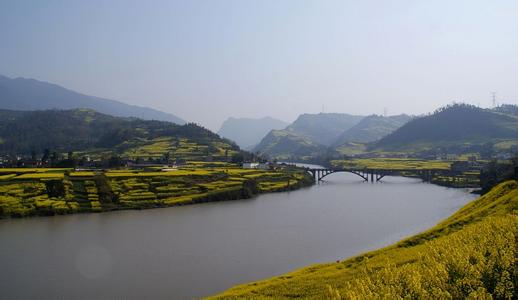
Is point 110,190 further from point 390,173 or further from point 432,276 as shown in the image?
point 390,173

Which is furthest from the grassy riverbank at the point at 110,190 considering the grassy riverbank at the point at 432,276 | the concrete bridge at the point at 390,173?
the grassy riverbank at the point at 432,276

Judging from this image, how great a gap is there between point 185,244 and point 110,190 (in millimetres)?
35499

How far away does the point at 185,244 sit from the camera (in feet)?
151

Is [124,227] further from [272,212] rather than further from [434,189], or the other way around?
[434,189]

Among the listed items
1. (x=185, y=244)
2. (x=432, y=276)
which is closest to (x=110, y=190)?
(x=185, y=244)

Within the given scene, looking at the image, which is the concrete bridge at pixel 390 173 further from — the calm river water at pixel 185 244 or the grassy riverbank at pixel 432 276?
the grassy riverbank at pixel 432 276

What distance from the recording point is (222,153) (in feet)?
547

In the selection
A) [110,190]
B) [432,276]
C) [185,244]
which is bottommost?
[185,244]

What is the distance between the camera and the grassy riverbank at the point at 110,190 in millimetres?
66250

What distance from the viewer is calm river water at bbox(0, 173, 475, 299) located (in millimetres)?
33438

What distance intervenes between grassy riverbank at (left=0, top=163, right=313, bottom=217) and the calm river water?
3662mm

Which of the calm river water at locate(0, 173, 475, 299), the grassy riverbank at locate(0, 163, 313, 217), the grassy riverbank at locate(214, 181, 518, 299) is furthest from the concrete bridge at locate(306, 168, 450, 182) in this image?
the grassy riverbank at locate(214, 181, 518, 299)

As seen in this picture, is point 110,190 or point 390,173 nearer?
point 110,190

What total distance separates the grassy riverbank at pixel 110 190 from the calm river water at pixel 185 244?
12.0ft
